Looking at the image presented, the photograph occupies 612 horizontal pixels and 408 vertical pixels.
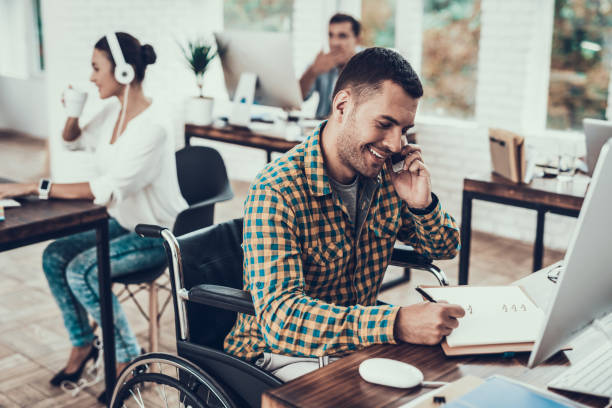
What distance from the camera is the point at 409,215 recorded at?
1646mm

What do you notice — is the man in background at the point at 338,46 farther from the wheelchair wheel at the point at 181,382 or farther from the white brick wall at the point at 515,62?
the wheelchair wheel at the point at 181,382

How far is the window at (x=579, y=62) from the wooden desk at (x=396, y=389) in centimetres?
310

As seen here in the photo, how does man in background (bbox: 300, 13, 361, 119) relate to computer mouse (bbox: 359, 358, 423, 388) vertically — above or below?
above

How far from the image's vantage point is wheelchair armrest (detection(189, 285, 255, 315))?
1336 mm

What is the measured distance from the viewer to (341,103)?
1.40 metres

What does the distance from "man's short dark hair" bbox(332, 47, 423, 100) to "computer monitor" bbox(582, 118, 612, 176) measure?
1275mm

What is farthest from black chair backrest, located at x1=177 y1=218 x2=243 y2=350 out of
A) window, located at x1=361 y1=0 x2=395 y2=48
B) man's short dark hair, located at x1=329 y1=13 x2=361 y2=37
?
window, located at x1=361 y1=0 x2=395 y2=48

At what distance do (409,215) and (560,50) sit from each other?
2852 mm

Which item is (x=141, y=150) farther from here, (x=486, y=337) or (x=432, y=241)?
(x=486, y=337)

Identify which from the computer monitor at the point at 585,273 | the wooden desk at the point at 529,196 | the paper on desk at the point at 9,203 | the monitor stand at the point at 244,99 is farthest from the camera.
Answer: the monitor stand at the point at 244,99

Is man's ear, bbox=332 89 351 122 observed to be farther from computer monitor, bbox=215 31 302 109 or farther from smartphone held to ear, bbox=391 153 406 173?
computer monitor, bbox=215 31 302 109

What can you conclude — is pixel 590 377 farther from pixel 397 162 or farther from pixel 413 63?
pixel 413 63

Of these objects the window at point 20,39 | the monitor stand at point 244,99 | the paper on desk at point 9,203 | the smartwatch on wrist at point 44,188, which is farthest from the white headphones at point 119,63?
the window at point 20,39

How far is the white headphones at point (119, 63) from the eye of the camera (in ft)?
7.73
